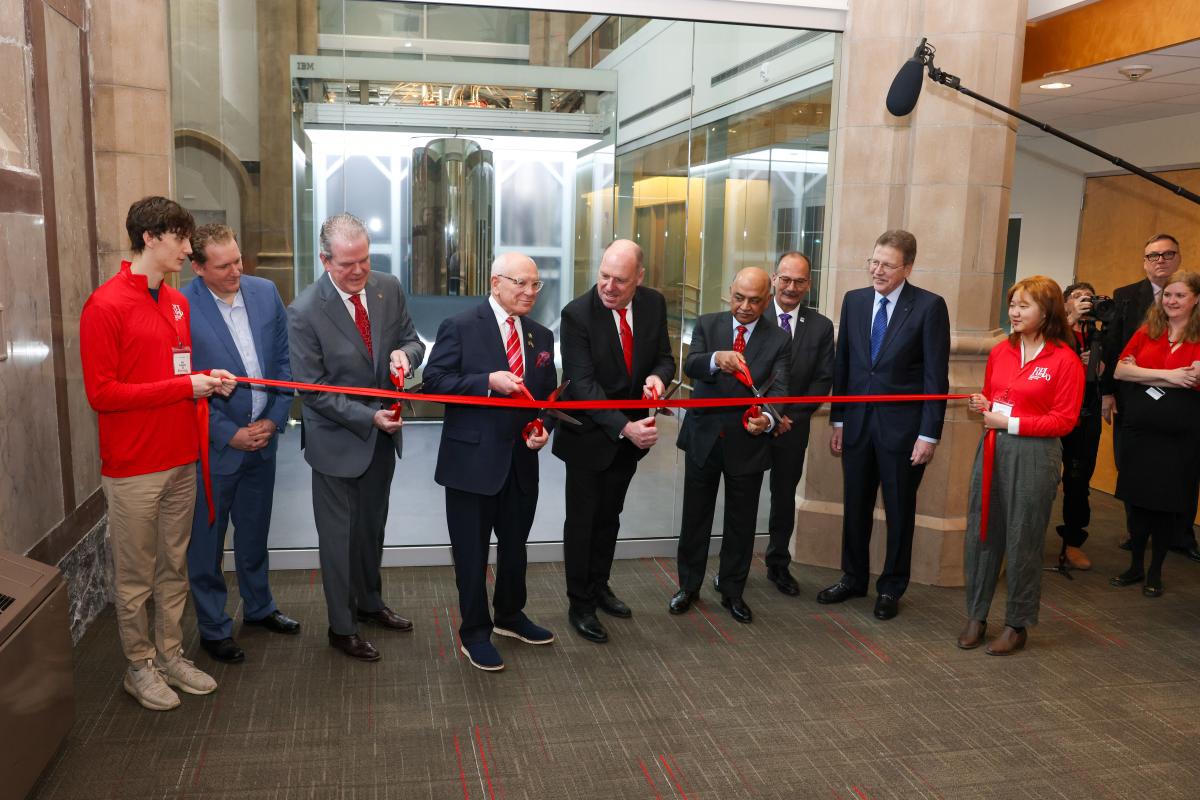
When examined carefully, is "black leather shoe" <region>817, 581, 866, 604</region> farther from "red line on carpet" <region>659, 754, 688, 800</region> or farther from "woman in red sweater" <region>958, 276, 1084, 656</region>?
"red line on carpet" <region>659, 754, 688, 800</region>

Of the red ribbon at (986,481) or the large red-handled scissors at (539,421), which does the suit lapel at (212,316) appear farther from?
the red ribbon at (986,481)

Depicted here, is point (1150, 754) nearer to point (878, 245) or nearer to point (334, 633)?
point (878, 245)

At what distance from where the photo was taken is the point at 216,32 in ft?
15.8

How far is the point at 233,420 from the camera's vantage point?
399cm

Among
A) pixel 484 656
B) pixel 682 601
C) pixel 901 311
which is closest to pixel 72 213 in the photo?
pixel 484 656

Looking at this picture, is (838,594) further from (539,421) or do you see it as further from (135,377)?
(135,377)

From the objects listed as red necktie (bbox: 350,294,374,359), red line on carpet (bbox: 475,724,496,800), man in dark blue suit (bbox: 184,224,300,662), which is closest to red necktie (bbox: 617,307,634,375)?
red necktie (bbox: 350,294,374,359)

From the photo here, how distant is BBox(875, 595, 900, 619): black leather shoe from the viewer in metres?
4.78

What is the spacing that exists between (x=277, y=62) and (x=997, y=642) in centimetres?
449

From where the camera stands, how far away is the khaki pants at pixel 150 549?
11.4ft

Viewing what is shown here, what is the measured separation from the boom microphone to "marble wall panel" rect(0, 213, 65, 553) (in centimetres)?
383

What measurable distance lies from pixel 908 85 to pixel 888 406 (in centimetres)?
155

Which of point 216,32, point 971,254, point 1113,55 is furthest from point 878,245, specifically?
point 216,32


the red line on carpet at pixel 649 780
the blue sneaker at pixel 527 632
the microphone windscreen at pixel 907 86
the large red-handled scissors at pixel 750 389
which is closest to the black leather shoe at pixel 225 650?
the blue sneaker at pixel 527 632
